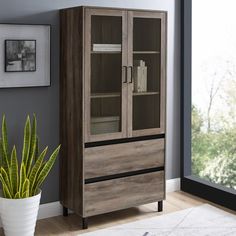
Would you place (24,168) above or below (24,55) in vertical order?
below

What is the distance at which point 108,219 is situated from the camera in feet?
10.7

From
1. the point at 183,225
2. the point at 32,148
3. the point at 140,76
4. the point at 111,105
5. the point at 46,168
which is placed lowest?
the point at 183,225

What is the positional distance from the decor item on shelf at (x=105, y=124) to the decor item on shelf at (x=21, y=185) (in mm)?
335

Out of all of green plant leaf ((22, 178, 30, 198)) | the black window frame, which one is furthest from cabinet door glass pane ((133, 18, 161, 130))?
green plant leaf ((22, 178, 30, 198))

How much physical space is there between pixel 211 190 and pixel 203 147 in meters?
0.63

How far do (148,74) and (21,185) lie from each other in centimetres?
110

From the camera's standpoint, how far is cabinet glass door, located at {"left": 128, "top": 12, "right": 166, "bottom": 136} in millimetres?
3150

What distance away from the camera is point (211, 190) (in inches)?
141

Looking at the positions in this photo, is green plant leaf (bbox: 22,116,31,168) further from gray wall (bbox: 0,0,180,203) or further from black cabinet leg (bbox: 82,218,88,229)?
black cabinet leg (bbox: 82,218,88,229)

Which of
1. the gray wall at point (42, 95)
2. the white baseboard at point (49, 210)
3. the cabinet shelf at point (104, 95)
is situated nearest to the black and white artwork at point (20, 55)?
the gray wall at point (42, 95)

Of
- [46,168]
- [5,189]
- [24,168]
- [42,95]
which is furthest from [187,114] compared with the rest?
[5,189]

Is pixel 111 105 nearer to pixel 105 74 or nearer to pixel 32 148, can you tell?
pixel 105 74

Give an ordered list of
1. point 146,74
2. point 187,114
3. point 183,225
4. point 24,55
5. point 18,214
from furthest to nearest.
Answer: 1. point 187,114
2. point 146,74
3. point 183,225
4. point 24,55
5. point 18,214

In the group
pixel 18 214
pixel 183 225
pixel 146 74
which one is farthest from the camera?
pixel 146 74
